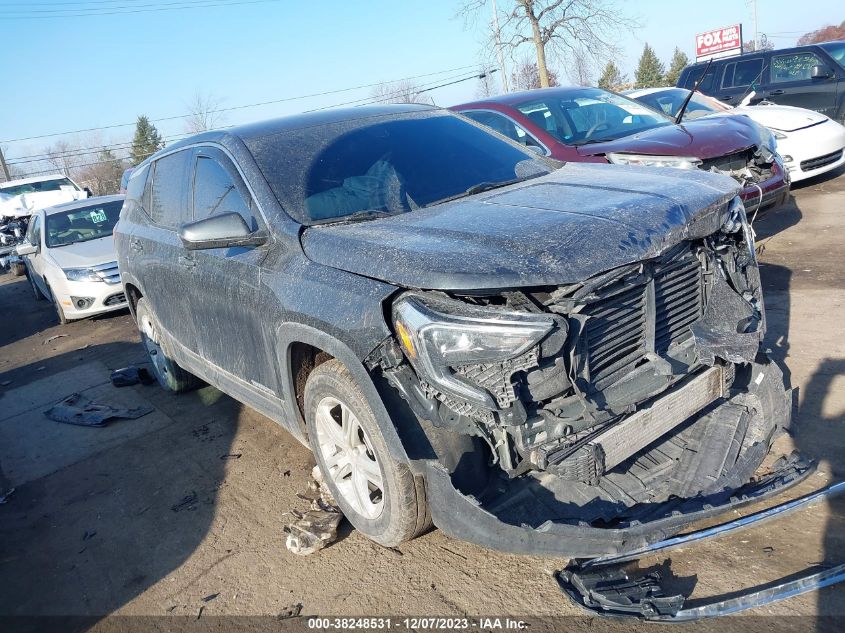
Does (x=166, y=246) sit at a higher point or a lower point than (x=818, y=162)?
higher

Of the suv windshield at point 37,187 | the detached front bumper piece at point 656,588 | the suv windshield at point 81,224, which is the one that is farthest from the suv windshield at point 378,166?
the suv windshield at point 37,187

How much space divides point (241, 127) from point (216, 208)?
57cm

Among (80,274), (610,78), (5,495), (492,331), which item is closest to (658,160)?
(492,331)

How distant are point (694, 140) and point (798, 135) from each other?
410cm

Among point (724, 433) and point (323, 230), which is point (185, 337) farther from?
point (724, 433)

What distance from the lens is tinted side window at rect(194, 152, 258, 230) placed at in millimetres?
3615

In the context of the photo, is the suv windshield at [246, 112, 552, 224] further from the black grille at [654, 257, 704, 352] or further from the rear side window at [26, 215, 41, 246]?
the rear side window at [26, 215, 41, 246]

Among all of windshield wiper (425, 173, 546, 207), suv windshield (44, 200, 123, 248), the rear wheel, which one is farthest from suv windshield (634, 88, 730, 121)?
the rear wheel

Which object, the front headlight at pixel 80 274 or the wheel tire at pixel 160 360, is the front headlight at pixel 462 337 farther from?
the front headlight at pixel 80 274

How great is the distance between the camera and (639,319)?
9.24 feet

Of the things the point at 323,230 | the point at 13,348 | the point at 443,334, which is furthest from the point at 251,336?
the point at 13,348

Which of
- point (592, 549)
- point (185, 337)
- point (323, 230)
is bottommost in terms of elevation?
point (592, 549)

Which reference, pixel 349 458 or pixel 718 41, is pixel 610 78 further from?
pixel 349 458

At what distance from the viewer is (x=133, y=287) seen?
18.8ft
